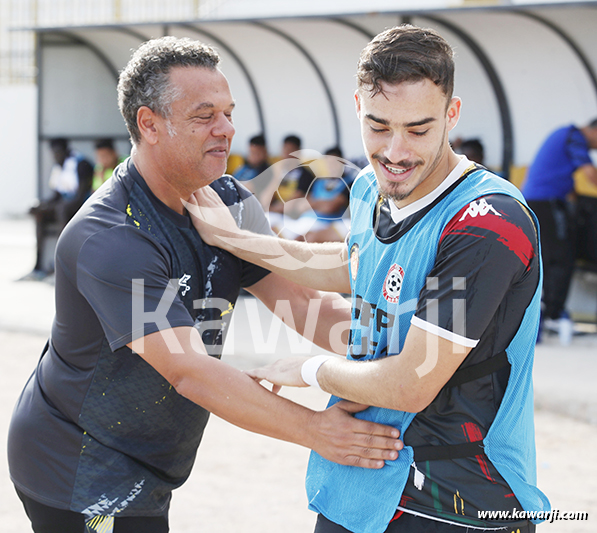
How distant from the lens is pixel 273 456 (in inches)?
174

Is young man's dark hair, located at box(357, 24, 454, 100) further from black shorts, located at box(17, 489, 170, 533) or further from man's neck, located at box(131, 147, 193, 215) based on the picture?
black shorts, located at box(17, 489, 170, 533)

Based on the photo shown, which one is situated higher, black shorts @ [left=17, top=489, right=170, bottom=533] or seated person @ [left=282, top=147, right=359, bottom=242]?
seated person @ [left=282, top=147, right=359, bottom=242]

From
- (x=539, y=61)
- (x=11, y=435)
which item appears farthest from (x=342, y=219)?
(x=11, y=435)

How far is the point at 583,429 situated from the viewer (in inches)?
187

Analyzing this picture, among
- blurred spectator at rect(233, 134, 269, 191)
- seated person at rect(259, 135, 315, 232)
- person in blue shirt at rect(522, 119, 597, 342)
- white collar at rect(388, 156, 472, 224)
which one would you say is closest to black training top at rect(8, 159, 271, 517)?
white collar at rect(388, 156, 472, 224)

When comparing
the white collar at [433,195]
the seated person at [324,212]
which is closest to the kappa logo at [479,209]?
the white collar at [433,195]

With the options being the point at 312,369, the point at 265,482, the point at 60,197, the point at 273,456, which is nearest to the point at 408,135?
the point at 312,369

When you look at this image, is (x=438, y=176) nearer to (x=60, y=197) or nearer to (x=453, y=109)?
(x=453, y=109)

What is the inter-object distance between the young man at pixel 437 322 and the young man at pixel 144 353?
16 centimetres

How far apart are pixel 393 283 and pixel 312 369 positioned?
352mm

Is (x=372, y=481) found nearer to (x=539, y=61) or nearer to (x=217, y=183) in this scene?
(x=217, y=183)

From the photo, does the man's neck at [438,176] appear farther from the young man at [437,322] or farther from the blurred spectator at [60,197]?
the blurred spectator at [60,197]

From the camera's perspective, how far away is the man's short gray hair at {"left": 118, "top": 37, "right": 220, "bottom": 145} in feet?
7.07

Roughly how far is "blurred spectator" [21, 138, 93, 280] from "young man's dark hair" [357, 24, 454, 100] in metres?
7.86
